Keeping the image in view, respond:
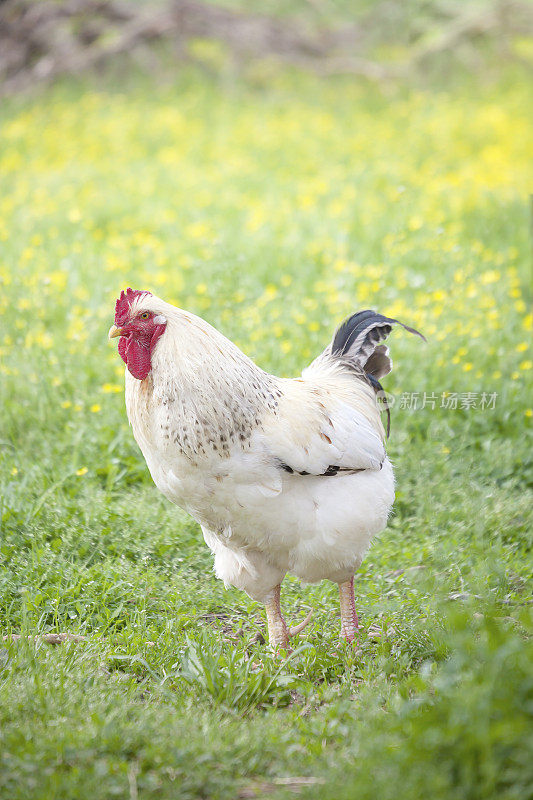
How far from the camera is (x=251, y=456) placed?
3.35 m

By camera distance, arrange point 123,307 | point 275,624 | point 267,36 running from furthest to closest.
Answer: point 267,36 < point 275,624 < point 123,307

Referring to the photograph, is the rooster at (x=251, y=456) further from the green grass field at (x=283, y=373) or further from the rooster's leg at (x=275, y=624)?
the green grass field at (x=283, y=373)

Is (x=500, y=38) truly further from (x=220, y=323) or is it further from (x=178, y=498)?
(x=178, y=498)

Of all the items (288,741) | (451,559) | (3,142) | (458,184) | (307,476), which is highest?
(3,142)

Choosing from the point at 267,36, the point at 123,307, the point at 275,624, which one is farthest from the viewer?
the point at 267,36

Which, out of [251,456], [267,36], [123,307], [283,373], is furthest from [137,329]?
[267,36]

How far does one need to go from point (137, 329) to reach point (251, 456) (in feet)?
2.37

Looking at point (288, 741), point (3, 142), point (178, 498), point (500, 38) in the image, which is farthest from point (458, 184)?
point (288, 741)

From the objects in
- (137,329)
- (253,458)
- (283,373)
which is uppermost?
(137,329)

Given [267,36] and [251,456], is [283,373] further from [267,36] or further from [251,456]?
[267,36]

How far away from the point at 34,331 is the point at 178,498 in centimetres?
347

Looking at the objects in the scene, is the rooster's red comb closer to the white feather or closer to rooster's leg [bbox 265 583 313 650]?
the white feather

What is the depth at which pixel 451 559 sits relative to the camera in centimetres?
440

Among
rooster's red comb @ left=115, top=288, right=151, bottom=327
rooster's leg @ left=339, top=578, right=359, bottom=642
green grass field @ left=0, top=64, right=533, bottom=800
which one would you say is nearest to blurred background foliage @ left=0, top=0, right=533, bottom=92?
green grass field @ left=0, top=64, right=533, bottom=800
